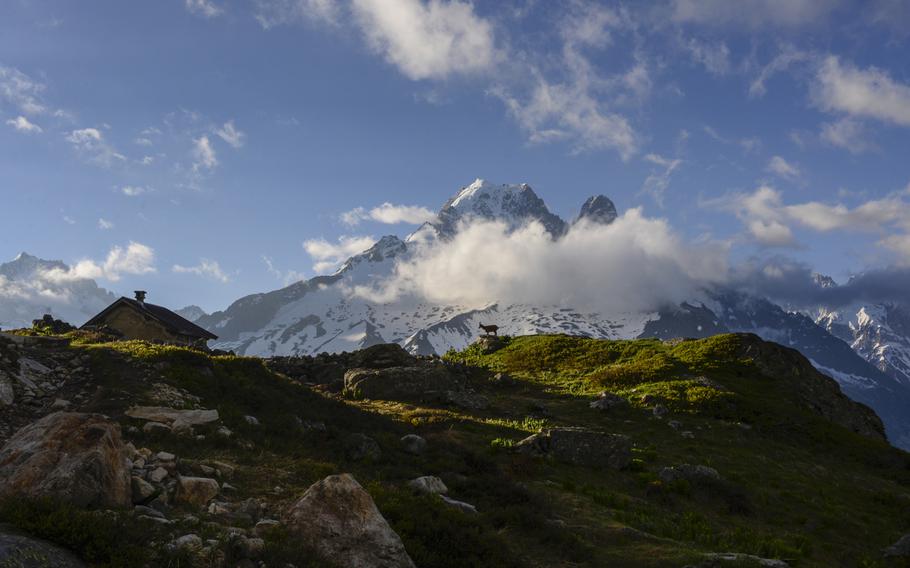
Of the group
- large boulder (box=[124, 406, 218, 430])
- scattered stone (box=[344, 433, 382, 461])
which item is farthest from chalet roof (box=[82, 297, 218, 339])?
scattered stone (box=[344, 433, 382, 461])

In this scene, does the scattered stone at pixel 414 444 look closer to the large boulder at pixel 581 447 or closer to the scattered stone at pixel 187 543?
the large boulder at pixel 581 447

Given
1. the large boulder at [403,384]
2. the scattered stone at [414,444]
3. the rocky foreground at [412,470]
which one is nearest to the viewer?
the rocky foreground at [412,470]

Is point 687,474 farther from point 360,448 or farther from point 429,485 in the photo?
point 360,448

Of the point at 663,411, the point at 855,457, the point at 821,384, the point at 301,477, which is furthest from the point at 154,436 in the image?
the point at 821,384

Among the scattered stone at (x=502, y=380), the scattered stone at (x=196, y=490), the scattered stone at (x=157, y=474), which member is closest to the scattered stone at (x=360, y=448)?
the scattered stone at (x=196, y=490)

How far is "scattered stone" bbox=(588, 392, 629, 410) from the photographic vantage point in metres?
36.6

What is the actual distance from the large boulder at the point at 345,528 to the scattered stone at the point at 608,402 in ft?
89.3

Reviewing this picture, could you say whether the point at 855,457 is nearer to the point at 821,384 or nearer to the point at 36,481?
the point at 821,384

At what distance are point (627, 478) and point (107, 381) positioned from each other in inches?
854

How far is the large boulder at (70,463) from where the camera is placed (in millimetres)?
10469

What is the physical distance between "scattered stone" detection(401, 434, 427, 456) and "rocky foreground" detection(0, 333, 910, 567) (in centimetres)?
11

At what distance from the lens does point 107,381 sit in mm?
23219

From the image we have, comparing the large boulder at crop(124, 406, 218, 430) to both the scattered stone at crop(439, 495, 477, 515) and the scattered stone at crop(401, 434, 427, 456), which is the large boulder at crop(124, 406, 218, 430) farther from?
the scattered stone at crop(439, 495, 477, 515)

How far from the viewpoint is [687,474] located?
899 inches
